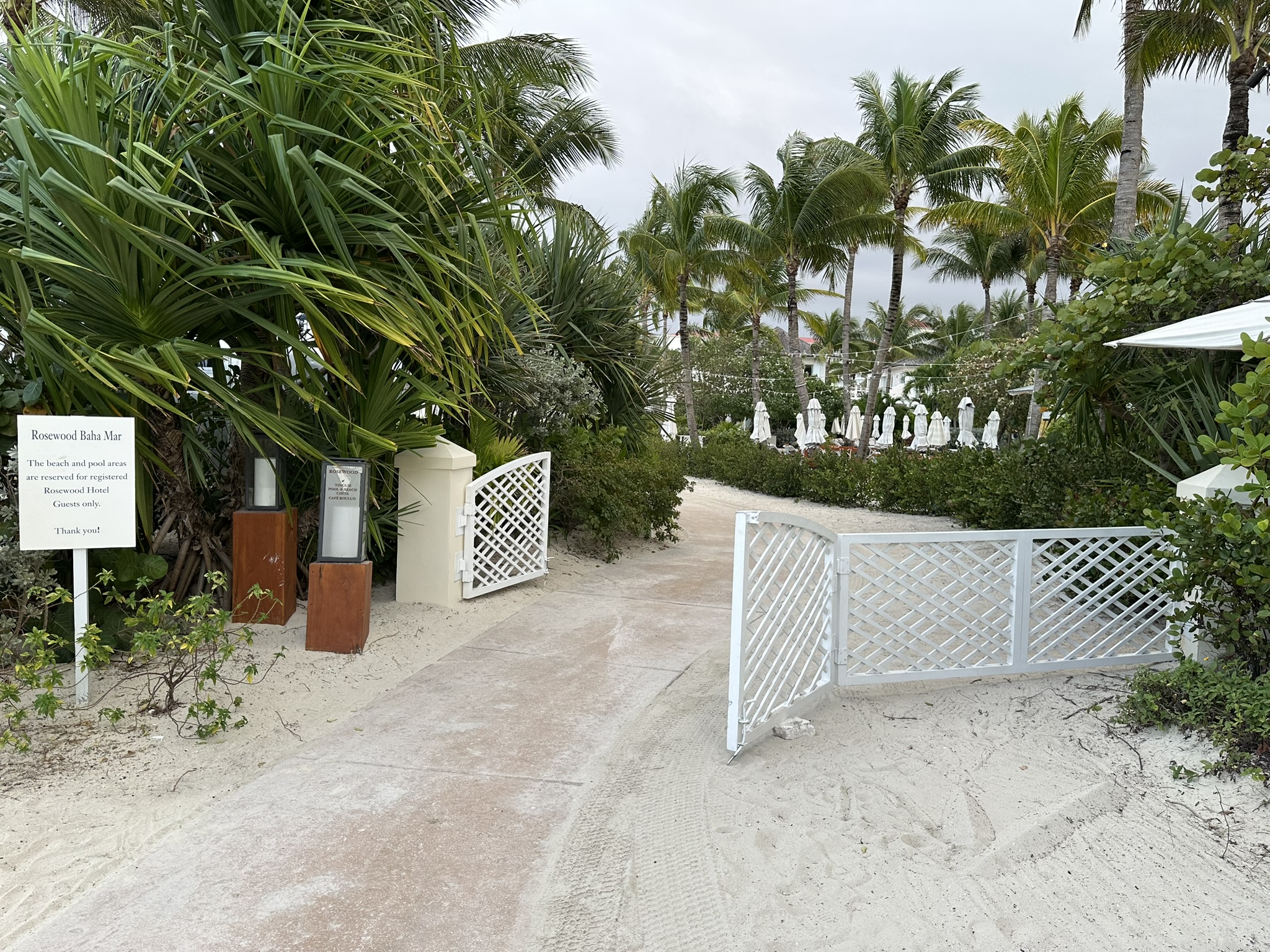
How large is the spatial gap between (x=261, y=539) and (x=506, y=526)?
7.15 ft

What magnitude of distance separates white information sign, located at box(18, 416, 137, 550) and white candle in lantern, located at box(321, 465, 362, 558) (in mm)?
1334

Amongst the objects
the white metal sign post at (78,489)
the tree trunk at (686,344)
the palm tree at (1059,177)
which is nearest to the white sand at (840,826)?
the white metal sign post at (78,489)

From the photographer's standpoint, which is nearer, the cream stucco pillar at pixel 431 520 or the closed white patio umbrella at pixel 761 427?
the cream stucco pillar at pixel 431 520

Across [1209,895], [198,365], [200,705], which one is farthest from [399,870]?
[198,365]

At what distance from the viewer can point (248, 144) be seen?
17.3 ft

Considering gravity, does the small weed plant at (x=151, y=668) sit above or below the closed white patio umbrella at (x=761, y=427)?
below

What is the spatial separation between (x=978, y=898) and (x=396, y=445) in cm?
450

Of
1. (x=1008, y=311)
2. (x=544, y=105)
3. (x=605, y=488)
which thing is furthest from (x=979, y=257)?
(x=605, y=488)

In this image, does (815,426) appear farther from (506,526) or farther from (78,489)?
(78,489)

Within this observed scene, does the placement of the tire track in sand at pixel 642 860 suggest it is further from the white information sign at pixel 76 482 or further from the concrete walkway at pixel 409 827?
the white information sign at pixel 76 482

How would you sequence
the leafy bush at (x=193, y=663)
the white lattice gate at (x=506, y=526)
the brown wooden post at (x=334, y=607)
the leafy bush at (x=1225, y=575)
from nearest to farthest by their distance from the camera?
the leafy bush at (x=1225, y=575) → the leafy bush at (x=193, y=663) → the brown wooden post at (x=334, y=607) → the white lattice gate at (x=506, y=526)

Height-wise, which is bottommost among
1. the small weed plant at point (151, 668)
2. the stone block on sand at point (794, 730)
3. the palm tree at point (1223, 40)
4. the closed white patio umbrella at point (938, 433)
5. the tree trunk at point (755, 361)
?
the stone block on sand at point (794, 730)

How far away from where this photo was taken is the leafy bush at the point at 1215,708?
11.8 ft

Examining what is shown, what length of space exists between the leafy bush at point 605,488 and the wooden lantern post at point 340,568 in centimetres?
329
